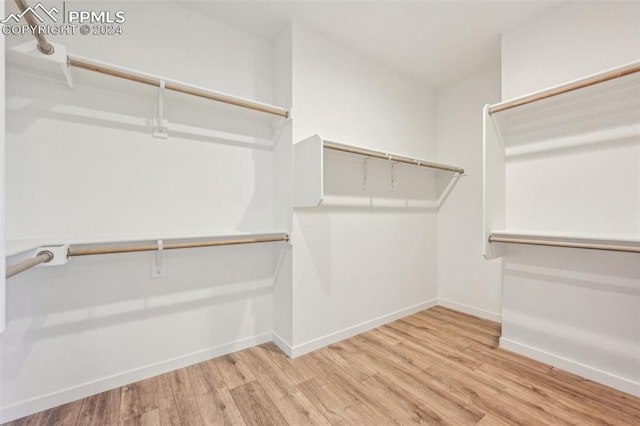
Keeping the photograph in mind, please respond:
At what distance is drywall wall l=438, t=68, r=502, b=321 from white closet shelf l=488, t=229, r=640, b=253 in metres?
0.83

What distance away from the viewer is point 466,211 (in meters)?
3.00

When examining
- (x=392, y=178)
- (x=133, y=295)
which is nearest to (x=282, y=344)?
(x=133, y=295)

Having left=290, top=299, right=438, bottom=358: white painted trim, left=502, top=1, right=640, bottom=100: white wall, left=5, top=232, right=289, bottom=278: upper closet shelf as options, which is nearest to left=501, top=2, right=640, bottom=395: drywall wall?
left=502, top=1, right=640, bottom=100: white wall

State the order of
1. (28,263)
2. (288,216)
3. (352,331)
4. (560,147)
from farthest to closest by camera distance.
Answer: (352,331) → (288,216) → (560,147) → (28,263)

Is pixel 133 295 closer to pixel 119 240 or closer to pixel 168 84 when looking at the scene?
pixel 119 240

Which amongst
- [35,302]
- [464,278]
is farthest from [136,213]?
[464,278]

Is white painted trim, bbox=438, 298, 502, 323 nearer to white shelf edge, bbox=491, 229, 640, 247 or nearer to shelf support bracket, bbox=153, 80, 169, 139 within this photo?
white shelf edge, bbox=491, 229, 640, 247

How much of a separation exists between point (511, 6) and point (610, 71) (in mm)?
843

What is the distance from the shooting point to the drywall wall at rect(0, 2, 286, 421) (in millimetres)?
1531

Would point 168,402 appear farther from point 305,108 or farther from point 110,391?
point 305,108

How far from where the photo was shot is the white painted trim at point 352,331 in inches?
84.6

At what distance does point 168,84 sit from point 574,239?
8.86ft

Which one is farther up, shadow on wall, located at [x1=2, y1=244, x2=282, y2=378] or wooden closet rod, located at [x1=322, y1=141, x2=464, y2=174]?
wooden closet rod, located at [x1=322, y1=141, x2=464, y2=174]

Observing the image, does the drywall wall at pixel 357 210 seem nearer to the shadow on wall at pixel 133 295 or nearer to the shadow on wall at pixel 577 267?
the shadow on wall at pixel 133 295
